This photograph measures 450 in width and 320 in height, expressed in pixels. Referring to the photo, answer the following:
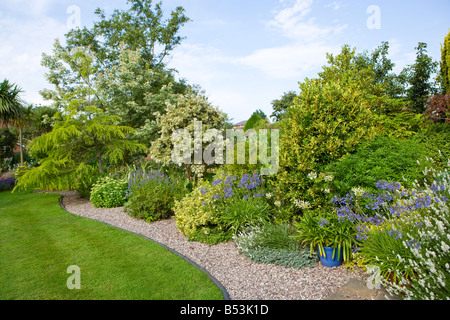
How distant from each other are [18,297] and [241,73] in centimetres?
699

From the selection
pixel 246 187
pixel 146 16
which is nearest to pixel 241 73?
pixel 246 187

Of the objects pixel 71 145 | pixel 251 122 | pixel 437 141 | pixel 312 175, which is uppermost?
pixel 251 122

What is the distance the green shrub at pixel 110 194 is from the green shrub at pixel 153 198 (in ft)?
3.13

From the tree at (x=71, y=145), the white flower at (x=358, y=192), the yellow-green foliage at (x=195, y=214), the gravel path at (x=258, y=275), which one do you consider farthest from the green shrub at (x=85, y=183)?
the white flower at (x=358, y=192)

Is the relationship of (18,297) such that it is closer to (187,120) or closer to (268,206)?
(268,206)

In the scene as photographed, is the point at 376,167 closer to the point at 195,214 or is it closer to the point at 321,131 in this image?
the point at 321,131

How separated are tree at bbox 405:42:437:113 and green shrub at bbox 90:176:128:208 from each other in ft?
50.5

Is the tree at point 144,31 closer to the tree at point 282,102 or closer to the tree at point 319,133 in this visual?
the tree at point 319,133

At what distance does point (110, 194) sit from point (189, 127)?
10.4 feet

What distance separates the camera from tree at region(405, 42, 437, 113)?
14.8m

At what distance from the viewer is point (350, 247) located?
3.57 metres

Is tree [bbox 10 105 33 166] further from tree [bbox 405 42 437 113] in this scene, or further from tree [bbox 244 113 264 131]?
tree [bbox 405 42 437 113]

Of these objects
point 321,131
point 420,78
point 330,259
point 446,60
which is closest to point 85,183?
point 321,131

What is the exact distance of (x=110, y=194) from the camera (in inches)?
320
